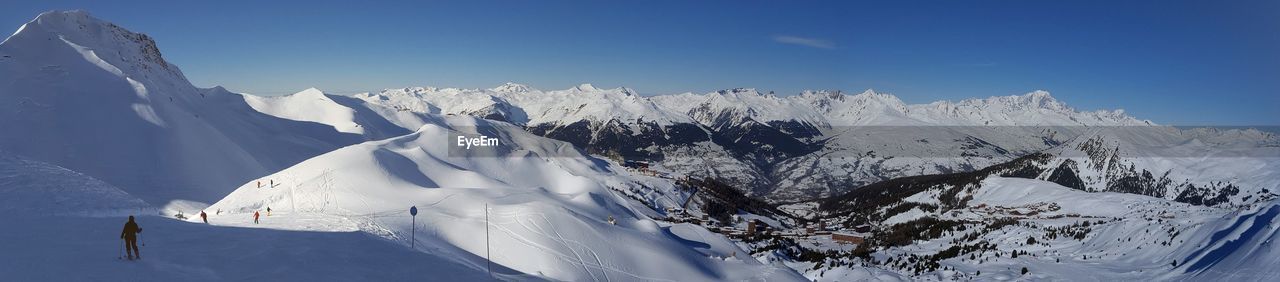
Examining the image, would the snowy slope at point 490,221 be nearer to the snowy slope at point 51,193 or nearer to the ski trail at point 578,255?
the ski trail at point 578,255

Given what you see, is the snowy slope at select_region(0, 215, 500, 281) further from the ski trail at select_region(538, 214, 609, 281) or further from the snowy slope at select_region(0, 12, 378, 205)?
the snowy slope at select_region(0, 12, 378, 205)

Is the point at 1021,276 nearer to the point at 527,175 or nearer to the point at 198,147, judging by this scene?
the point at 527,175

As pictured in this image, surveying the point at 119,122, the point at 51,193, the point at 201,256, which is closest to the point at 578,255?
the point at 201,256

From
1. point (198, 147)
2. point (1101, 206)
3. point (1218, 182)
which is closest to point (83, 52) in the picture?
point (198, 147)

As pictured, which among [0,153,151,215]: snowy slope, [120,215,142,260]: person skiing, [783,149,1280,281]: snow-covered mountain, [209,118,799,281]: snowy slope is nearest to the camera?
[120,215,142,260]: person skiing

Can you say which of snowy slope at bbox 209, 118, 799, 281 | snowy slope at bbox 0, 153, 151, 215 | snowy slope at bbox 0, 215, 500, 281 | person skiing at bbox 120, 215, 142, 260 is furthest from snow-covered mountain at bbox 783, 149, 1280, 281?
snowy slope at bbox 0, 153, 151, 215

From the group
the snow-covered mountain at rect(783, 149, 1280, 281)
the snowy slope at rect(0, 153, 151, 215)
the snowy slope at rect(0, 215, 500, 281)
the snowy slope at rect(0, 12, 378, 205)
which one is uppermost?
the snowy slope at rect(0, 12, 378, 205)

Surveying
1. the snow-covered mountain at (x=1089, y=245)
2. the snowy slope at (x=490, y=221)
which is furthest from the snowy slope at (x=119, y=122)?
the snow-covered mountain at (x=1089, y=245)

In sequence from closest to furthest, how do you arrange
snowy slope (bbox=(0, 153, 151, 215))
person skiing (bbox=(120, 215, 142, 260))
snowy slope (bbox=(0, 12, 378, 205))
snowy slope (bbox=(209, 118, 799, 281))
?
person skiing (bbox=(120, 215, 142, 260)) → snowy slope (bbox=(0, 153, 151, 215)) → snowy slope (bbox=(209, 118, 799, 281)) → snowy slope (bbox=(0, 12, 378, 205))
